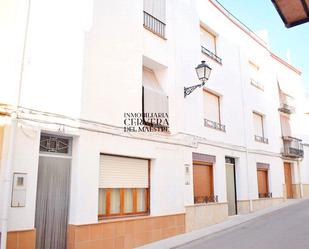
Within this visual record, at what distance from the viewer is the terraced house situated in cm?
656

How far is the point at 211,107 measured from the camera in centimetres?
1297

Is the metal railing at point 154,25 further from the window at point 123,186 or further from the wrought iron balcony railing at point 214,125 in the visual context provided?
the window at point 123,186

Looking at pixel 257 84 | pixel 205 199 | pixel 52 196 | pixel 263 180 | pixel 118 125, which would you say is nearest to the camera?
pixel 52 196

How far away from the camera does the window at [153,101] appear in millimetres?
9555

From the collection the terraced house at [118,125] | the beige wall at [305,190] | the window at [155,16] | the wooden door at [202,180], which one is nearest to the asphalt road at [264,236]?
the terraced house at [118,125]

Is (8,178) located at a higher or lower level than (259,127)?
lower

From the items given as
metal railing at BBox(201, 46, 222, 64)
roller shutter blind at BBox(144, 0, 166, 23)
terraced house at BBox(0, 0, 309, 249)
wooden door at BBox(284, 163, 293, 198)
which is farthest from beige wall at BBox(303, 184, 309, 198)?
roller shutter blind at BBox(144, 0, 166, 23)

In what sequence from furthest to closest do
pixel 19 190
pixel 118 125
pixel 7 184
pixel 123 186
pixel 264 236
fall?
pixel 264 236
pixel 123 186
pixel 118 125
pixel 19 190
pixel 7 184

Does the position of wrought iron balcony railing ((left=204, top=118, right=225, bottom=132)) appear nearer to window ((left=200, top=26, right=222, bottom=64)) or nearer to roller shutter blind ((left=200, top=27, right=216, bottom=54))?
window ((left=200, top=26, right=222, bottom=64))

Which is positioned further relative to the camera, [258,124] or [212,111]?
[258,124]

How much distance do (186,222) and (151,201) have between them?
1629 millimetres

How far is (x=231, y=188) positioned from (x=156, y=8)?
760 centimetres

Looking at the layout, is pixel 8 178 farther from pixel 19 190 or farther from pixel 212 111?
pixel 212 111

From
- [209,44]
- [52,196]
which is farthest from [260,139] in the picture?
[52,196]
